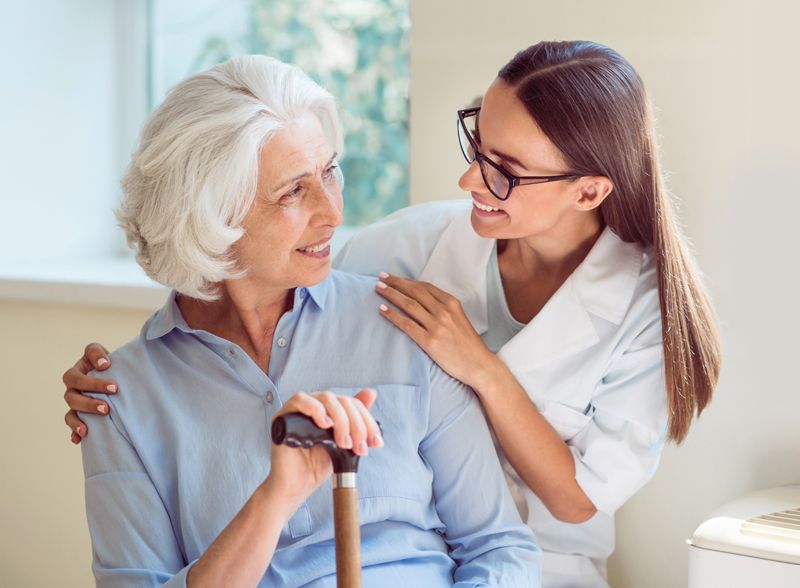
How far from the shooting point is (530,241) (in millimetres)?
1439

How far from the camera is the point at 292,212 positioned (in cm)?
120

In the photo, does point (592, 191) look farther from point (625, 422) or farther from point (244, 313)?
point (244, 313)

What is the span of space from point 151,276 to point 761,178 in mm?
1166

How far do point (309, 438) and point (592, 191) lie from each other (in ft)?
2.40

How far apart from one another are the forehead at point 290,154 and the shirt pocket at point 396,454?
0.37 metres

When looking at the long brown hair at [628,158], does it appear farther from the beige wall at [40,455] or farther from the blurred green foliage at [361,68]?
the beige wall at [40,455]

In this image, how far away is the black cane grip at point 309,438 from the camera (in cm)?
84

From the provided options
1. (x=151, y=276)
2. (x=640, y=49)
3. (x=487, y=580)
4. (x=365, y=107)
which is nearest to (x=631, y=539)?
(x=487, y=580)

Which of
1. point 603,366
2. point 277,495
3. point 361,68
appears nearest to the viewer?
point 277,495

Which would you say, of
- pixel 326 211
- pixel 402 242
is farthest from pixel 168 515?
pixel 402 242

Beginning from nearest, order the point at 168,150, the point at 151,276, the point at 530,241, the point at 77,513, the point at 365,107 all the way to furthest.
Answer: the point at 168,150 → the point at 151,276 → the point at 530,241 → the point at 77,513 → the point at 365,107

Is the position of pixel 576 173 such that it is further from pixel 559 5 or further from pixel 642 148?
pixel 559 5

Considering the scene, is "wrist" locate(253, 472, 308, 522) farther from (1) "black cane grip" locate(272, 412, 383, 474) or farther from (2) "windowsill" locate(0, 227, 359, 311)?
(2) "windowsill" locate(0, 227, 359, 311)

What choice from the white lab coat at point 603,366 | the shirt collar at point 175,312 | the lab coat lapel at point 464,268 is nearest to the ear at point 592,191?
the white lab coat at point 603,366
